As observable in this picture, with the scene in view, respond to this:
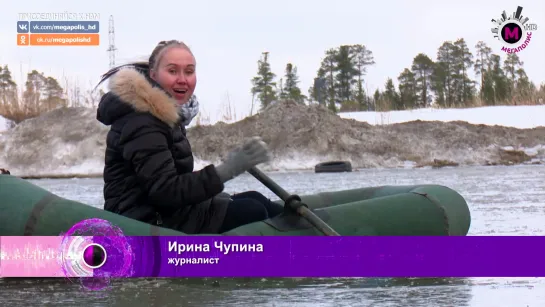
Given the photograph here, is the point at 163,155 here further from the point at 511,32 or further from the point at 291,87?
the point at 291,87

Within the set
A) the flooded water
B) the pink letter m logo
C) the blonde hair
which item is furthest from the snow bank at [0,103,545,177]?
the flooded water

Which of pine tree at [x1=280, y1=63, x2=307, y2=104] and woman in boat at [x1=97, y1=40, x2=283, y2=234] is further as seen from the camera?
pine tree at [x1=280, y1=63, x2=307, y2=104]

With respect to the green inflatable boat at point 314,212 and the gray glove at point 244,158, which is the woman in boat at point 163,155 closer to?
the gray glove at point 244,158

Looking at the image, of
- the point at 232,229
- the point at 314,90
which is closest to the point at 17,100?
the point at 314,90

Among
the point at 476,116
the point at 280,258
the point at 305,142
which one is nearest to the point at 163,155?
the point at 280,258

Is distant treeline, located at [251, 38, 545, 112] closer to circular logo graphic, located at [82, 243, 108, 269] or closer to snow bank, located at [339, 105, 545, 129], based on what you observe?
snow bank, located at [339, 105, 545, 129]

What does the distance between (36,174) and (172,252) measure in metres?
21.3

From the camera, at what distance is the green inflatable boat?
12.3 feet

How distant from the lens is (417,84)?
125 feet

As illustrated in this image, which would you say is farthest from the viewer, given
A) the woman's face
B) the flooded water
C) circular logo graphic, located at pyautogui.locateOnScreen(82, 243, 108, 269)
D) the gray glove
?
the woman's face

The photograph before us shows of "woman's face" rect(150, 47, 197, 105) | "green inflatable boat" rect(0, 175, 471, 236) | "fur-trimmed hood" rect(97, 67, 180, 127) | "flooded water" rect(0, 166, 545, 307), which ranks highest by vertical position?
"woman's face" rect(150, 47, 197, 105)

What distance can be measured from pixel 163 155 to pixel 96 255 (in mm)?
498

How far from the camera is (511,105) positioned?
30.5m

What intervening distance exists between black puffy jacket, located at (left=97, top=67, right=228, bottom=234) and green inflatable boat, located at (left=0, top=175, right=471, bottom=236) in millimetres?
137
